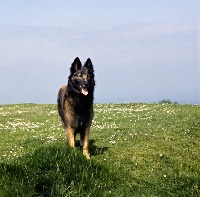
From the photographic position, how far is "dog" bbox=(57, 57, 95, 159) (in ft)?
35.9

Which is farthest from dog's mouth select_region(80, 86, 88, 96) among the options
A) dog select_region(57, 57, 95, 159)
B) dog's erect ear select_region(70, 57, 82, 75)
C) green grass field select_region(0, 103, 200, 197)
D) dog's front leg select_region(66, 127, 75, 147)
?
green grass field select_region(0, 103, 200, 197)

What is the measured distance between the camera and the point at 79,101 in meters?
11.4

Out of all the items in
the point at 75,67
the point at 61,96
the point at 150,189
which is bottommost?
the point at 150,189

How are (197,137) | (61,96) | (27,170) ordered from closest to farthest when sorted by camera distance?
1. (27,170)
2. (61,96)
3. (197,137)

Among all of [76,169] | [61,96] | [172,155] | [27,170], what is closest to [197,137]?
[172,155]

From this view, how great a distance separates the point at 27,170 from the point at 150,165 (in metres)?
3.57

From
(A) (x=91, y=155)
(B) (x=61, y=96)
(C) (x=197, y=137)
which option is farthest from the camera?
(C) (x=197, y=137)

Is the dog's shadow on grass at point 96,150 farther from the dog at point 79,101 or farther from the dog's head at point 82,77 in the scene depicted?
the dog's head at point 82,77

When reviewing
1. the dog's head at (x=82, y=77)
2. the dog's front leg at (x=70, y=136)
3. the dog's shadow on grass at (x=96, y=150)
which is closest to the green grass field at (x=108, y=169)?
the dog's shadow on grass at (x=96, y=150)

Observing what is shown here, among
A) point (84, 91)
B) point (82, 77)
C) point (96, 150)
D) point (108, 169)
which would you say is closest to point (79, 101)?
point (84, 91)

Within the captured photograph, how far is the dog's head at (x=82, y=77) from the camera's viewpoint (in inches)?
427

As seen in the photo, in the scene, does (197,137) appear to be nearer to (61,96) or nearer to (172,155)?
(172,155)

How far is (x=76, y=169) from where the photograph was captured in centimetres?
905

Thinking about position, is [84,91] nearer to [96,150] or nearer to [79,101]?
[79,101]
